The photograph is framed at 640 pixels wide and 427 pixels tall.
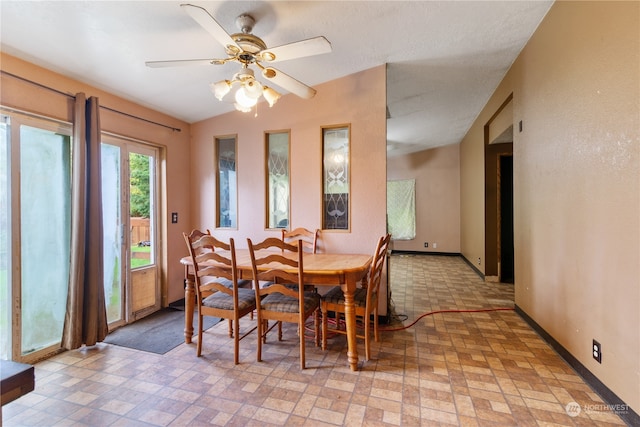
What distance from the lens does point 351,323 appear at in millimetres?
2195

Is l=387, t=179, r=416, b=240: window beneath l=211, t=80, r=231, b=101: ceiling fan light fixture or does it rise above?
beneath

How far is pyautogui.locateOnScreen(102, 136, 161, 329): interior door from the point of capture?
9.75 feet

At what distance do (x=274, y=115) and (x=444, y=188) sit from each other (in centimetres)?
511

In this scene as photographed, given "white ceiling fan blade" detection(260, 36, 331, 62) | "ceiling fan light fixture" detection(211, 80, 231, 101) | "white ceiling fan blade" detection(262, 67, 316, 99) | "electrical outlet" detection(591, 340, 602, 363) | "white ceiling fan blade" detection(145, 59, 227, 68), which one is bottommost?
"electrical outlet" detection(591, 340, 602, 363)

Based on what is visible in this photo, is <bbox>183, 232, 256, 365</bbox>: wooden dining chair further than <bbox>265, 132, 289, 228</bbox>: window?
No

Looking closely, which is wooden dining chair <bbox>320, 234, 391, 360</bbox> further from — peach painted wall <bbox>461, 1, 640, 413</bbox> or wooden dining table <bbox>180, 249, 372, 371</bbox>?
peach painted wall <bbox>461, 1, 640, 413</bbox>

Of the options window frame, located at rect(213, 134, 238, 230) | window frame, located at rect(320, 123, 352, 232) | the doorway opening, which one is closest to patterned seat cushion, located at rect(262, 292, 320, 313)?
window frame, located at rect(320, 123, 352, 232)

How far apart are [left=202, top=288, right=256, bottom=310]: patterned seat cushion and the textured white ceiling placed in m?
2.05

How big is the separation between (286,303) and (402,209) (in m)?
5.72

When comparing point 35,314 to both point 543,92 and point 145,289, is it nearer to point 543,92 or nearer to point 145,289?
point 145,289

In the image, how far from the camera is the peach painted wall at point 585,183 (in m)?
1.61

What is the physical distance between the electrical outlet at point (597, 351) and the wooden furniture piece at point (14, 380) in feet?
9.18

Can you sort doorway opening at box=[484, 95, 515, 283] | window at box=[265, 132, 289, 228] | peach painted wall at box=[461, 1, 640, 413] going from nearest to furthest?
peach painted wall at box=[461, 1, 640, 413] → window at box=[265, 132, 289, 228] → doorway opening at box=[484, 95, 515, 283]

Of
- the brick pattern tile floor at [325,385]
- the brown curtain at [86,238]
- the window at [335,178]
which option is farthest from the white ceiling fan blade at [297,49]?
the brick pattern tile floor at [325,385]
